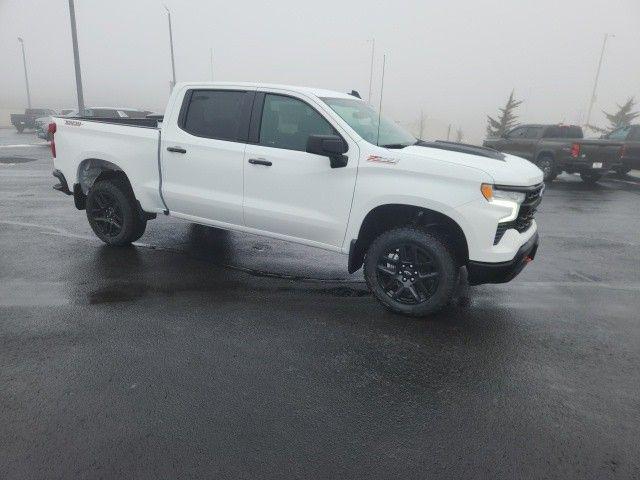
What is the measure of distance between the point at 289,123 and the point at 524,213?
2.40 metres

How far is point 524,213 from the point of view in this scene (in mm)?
4125

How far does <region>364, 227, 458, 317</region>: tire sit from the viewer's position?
4180mm

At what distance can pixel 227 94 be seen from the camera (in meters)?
5.19

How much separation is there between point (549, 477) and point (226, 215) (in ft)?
12.5

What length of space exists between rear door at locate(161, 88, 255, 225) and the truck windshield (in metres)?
0.99

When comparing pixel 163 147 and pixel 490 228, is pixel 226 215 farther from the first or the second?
pixel 490 228

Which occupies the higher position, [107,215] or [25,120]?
[107,215]

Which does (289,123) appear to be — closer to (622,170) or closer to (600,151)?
(600,151)

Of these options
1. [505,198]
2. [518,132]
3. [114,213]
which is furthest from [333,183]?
[518,132]

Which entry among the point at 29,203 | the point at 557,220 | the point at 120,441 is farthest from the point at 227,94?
the point at 557,220

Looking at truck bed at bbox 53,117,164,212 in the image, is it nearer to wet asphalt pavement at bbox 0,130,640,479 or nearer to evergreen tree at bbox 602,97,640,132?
wet asphalt pavement at bbox 0,130,640,479

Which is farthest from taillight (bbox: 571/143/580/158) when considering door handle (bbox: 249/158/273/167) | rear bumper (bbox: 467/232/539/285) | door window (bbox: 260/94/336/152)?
door handle (bbox: 249/158/273/167)

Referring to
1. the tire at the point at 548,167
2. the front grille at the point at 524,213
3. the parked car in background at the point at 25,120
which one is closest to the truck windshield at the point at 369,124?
the front grille at the point at 524,213

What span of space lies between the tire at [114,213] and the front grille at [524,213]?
432cm
